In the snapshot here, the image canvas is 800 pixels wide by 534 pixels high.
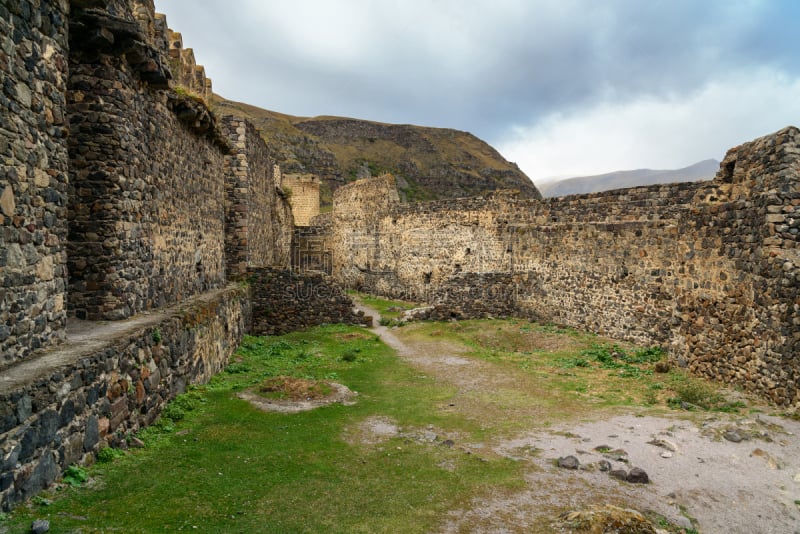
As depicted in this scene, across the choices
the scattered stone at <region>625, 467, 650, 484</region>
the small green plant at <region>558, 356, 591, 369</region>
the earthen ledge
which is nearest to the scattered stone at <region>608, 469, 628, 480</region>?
the scattered stone at <region>625, 467, 650, 484</region>

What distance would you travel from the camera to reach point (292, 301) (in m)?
16.9

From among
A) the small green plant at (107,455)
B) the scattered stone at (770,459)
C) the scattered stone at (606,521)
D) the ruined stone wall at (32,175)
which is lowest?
the scattered stone at (770,459)

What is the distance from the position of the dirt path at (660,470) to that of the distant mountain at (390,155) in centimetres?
5708

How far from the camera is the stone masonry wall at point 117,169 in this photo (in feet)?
23.0

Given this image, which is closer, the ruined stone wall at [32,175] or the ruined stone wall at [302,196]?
the ruined stone wall at [32,175]

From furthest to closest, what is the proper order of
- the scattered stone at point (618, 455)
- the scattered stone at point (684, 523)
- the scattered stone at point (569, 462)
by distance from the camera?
1. the scattered stone at point (618, 455)
2. the scattered stone at point (569, 462)
3. the scattered stone at point (684, 523)

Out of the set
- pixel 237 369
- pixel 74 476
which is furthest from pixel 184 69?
pixel 74 476

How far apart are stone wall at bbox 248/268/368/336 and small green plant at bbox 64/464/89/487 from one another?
11622 millimetres

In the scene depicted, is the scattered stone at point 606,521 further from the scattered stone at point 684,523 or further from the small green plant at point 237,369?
the small green plant at point 237,369

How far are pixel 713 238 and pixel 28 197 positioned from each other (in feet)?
37.6

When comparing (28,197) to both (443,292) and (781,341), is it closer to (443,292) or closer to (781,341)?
(781,341)

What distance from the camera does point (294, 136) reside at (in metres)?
79.2

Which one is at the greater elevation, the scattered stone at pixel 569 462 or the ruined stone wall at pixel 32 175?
the ruined stone wall at pixel 32 175

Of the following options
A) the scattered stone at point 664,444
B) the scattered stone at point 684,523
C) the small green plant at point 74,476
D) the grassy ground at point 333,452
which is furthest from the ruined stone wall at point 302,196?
the scattered stone at point 684,523
